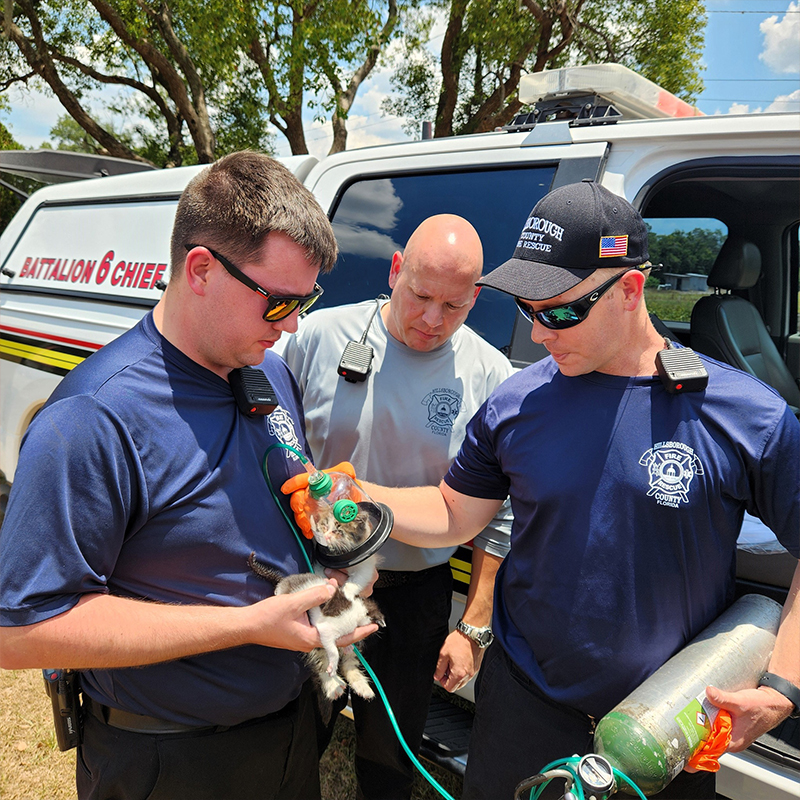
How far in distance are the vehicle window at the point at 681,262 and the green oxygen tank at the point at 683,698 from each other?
218 centimetres

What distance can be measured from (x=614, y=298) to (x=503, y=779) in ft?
4.51

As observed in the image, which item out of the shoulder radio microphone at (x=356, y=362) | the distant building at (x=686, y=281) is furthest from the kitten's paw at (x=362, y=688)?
the distant building at (x=686, y=281)

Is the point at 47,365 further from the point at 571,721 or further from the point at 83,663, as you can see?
the point at 571,721

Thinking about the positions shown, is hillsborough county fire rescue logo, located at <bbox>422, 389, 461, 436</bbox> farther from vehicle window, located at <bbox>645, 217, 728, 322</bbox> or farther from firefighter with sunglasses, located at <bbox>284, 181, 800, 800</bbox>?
vehicle window, located at <bbox>645, 217, 728, 322</bbox>

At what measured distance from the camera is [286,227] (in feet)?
5.00

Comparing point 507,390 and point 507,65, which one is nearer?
point 507,390

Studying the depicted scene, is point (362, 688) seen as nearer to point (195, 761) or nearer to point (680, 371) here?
point (195, 761)

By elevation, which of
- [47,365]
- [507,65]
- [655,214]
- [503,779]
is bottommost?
[503,779]

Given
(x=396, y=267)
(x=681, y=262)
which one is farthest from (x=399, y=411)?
(x=681, y=262)

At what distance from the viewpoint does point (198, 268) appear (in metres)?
1.51

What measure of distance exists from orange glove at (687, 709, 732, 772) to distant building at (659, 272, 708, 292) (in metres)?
2.69

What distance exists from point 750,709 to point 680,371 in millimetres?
786

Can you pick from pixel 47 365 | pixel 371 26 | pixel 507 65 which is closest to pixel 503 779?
Answer: pixel 47 365

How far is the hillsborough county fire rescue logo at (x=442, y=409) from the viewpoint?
2316 mm
